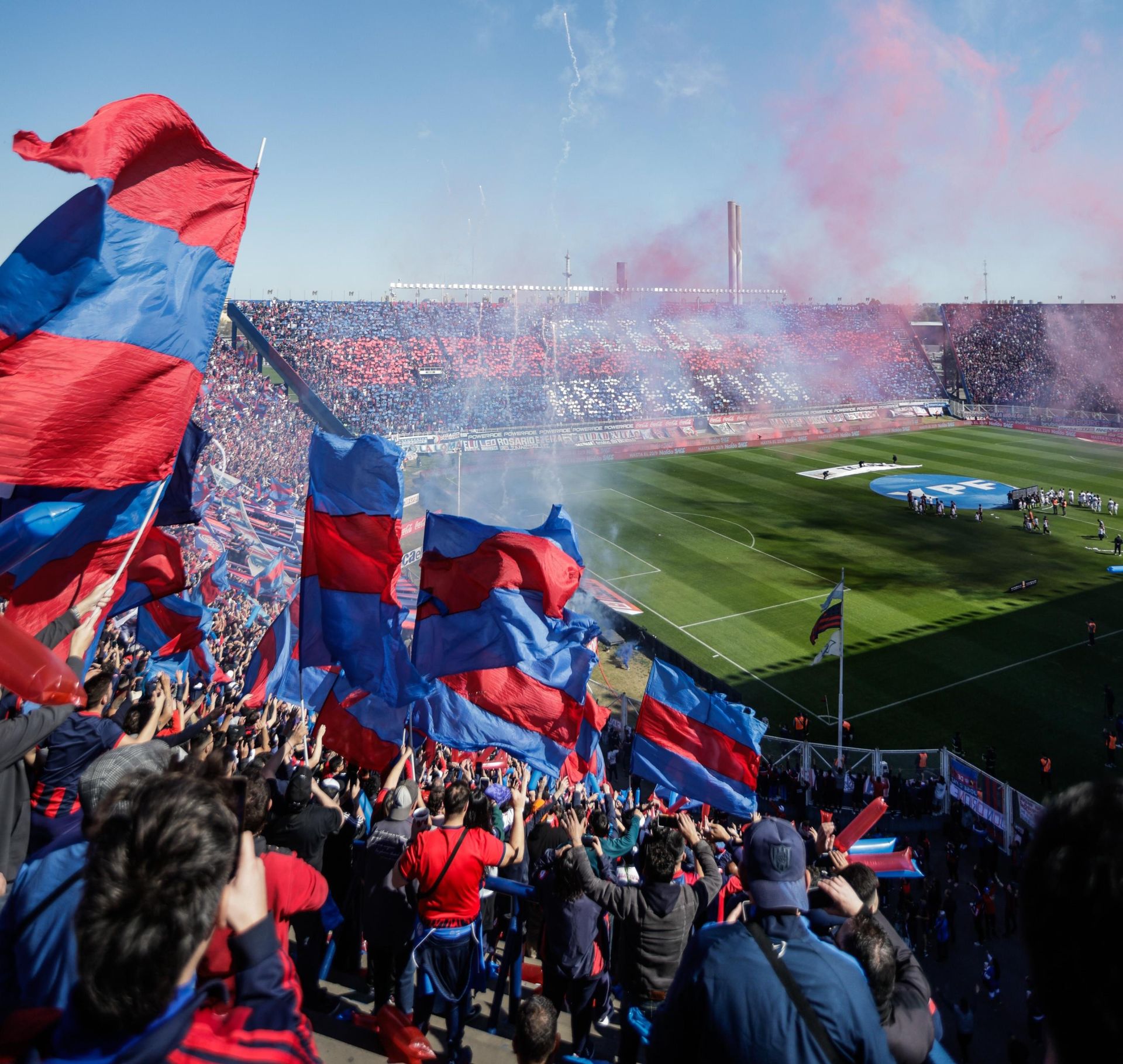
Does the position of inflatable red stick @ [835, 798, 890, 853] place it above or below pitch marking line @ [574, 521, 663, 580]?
above

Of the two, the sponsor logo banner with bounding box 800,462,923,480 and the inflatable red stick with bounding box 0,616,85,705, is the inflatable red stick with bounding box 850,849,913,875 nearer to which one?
the inflatable red stick with bounding box 0,616,85,705

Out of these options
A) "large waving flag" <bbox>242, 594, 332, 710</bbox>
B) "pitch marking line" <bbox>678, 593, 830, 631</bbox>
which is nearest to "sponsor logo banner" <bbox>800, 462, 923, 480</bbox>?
"pitch marking line" <bbox>678, 593, 830, 631</bbox>

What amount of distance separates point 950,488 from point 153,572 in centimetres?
4324

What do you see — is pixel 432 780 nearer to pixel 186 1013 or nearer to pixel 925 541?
pixel 186 1013

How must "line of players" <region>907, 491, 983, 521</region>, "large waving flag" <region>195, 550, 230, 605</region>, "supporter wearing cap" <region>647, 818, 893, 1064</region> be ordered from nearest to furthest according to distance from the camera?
"supporter wearing cap" <region>647, 818, 893, 1064</region> < "large waving flag" <region>195, 550, 230, 605</region> < "line of players" <region>907, 491, 983, 521</region>

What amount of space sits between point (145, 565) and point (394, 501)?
2473 mm

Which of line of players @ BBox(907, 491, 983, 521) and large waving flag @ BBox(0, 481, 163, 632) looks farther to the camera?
line of players @ BBox(907, 491, 983, 521)

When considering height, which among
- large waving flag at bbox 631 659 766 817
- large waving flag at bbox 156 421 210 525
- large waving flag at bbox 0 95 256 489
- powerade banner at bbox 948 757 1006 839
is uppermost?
large waving flag at bbox 0 95 256 489

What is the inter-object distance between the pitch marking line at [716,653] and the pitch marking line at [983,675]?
1239 millimetres

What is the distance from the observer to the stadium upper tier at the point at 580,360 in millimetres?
56906

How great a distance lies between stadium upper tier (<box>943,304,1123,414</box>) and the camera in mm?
68000

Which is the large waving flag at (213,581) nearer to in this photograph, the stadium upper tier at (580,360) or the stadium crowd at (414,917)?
the stadium crowd at (414,917)

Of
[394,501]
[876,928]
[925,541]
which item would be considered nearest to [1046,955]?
[876,928]

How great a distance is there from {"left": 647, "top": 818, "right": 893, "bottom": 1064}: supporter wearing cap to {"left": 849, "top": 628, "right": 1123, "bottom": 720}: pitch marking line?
1931 centimetres
